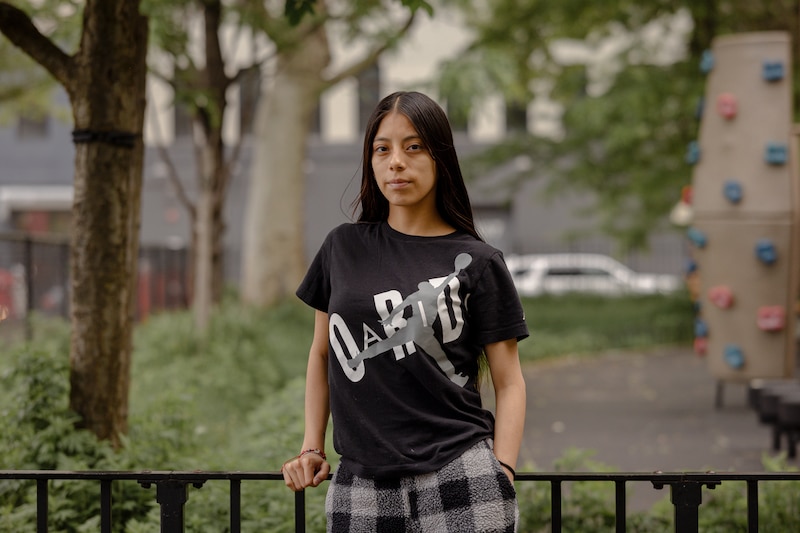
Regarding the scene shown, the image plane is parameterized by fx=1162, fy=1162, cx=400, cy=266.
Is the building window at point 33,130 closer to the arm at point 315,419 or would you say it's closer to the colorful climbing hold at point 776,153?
the colorful climbing hold at point 776,153

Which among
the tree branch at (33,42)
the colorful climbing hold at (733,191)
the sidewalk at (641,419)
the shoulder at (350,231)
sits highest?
the tree branch at (33,42)

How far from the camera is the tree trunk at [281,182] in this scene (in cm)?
1945

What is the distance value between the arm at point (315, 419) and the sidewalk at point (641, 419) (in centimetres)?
392

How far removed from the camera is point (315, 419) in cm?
296

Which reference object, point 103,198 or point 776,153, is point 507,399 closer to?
point 103,198

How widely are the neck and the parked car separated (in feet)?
81.4

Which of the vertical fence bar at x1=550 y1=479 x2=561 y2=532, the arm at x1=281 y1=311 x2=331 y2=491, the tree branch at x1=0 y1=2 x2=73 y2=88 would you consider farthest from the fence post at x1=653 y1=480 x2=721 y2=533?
the tree branch at x1=0 y1=2 x2=73 y2=88

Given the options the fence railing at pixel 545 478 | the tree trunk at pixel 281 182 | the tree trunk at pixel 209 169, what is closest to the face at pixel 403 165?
the fence railing at pixel 545 478

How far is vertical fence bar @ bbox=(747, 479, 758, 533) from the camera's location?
139 inches

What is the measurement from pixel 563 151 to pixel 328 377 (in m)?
19.4

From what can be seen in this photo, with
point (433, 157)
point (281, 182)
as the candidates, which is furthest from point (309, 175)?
point (433, 157)

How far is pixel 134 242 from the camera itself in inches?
199

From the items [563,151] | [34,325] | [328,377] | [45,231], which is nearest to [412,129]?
[328,377]

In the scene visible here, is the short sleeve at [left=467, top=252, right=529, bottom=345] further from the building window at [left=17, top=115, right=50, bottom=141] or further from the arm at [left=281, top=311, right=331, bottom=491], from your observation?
the building window at [left=17, top=115, right=50, bottom=141]
